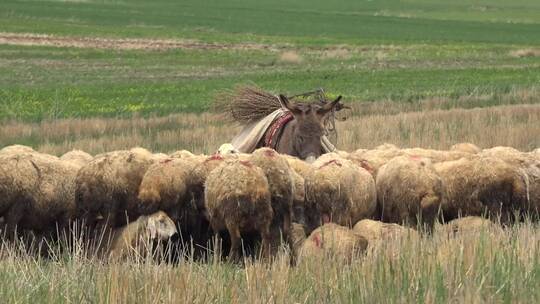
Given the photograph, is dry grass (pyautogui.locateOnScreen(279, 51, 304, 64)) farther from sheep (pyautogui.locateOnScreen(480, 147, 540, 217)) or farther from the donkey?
sheep (pyautogui.locateOnScreen(480, 147, 540, 217))

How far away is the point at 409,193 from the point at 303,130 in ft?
9.16

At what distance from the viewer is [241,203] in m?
8.68

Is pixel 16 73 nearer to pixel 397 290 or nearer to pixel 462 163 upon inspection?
pixel 462 163

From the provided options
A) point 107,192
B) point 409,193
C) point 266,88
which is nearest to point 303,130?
point 409,193

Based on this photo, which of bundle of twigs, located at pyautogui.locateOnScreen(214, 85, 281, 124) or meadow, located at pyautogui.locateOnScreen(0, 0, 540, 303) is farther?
bundle of twigs, located at pyautogui.locateOnScreen(214, 85, 281, 124)

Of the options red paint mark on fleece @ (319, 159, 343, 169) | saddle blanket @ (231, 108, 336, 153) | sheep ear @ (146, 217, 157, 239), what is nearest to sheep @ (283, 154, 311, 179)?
red paint mark on fleece @ (319, 159, 343, 169)

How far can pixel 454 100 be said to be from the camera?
91.5 feet

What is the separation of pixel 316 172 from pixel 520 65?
42189 millimetres

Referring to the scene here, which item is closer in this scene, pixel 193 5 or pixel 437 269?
pixel 437 269

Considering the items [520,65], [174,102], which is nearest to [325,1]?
[520,65]

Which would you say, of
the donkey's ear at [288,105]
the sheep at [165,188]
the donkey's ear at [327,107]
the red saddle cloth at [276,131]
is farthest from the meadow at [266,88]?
the donkey's ear at [327,107]

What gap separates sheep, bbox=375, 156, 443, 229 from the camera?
32.9 feet

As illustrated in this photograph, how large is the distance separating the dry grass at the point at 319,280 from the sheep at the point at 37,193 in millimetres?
1751

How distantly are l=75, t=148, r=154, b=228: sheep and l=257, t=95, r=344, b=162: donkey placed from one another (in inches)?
125
